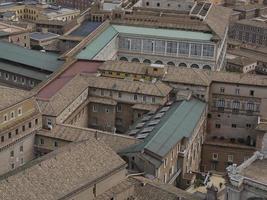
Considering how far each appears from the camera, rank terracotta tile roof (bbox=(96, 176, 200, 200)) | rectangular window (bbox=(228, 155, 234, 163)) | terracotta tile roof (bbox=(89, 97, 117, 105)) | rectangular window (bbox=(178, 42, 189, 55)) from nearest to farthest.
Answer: terracotta tile roof (bbox=(96, 176, 200, 200)) < terracotta tile roof (bbox=(89, 97, 117, 105)) < rectangular window (bbox=(228, 155, 234, 163)) < rectangular window (bbox=(178, 42, 189, 55))

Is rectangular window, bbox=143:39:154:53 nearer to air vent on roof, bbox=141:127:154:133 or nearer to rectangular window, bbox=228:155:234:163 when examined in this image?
rectangular window, bbox=228:155:234:163

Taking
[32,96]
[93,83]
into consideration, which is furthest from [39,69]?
[32,96]

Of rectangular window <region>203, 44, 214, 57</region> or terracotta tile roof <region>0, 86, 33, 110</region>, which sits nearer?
terracotta tile roof <region>0, 86, 33, 110</region>

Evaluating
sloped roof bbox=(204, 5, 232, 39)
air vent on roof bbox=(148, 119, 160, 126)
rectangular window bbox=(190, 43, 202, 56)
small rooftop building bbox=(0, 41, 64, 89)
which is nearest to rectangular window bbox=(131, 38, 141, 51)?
rectangular window bbox=(190, 43, 202, 56)

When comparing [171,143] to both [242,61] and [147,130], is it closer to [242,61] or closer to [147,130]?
[147,130]

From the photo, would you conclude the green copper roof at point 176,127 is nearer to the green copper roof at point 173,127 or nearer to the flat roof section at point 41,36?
the green copper roof at point 173,127

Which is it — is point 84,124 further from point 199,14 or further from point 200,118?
point 199,14

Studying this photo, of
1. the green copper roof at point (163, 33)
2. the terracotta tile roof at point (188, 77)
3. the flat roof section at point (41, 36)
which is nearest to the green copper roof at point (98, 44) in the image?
the green copper roof at point (163, 33)
